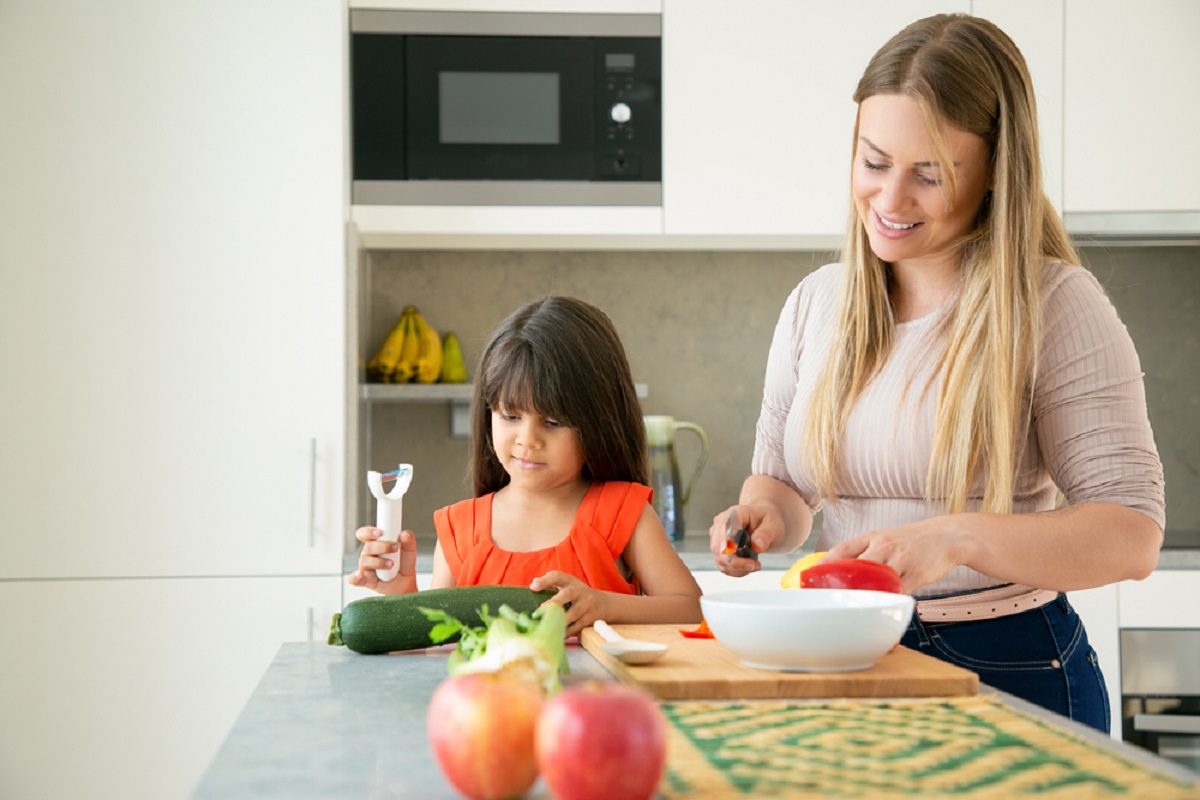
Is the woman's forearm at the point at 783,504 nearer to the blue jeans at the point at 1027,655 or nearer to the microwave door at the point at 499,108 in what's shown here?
the blue jeans at the point at 1027,655

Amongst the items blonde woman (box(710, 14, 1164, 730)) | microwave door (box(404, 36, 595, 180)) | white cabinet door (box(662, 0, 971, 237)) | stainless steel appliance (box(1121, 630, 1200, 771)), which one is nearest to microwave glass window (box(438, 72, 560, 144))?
microwave door (box(404, 36, 595, 180))

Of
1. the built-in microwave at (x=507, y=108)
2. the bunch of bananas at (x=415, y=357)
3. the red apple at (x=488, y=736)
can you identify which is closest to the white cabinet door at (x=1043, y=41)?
the built-in microwave at (x=507, y=108)

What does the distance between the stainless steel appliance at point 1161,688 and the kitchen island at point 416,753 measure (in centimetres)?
170

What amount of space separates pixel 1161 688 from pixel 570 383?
62.9 inches

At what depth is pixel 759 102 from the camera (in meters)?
2.56

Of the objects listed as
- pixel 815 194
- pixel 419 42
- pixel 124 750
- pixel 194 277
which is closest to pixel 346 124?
pixel 419 42

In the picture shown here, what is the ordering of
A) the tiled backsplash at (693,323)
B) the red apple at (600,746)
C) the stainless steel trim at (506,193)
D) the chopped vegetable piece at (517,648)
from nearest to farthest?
1. the red apple at (600,746)
2. the chopped vegetable piece at (517,648)
3. the stainless steel trim at (506,193)
4. the tiled backsplash at (693,323)

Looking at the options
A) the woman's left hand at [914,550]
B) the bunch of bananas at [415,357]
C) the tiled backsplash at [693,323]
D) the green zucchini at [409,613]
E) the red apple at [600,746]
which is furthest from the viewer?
the tiled backsplash at [693,323]

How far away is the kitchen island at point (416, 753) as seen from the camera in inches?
25.5

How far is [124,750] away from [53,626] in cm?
28

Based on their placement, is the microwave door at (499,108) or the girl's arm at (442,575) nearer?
the girl's arm at (442,575)

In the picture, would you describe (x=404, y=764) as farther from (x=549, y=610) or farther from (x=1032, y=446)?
(x=1032, y=446)

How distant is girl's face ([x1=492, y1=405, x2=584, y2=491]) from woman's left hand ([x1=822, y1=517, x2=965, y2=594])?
0.52 metres

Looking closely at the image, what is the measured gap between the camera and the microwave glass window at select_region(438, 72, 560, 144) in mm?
2547
